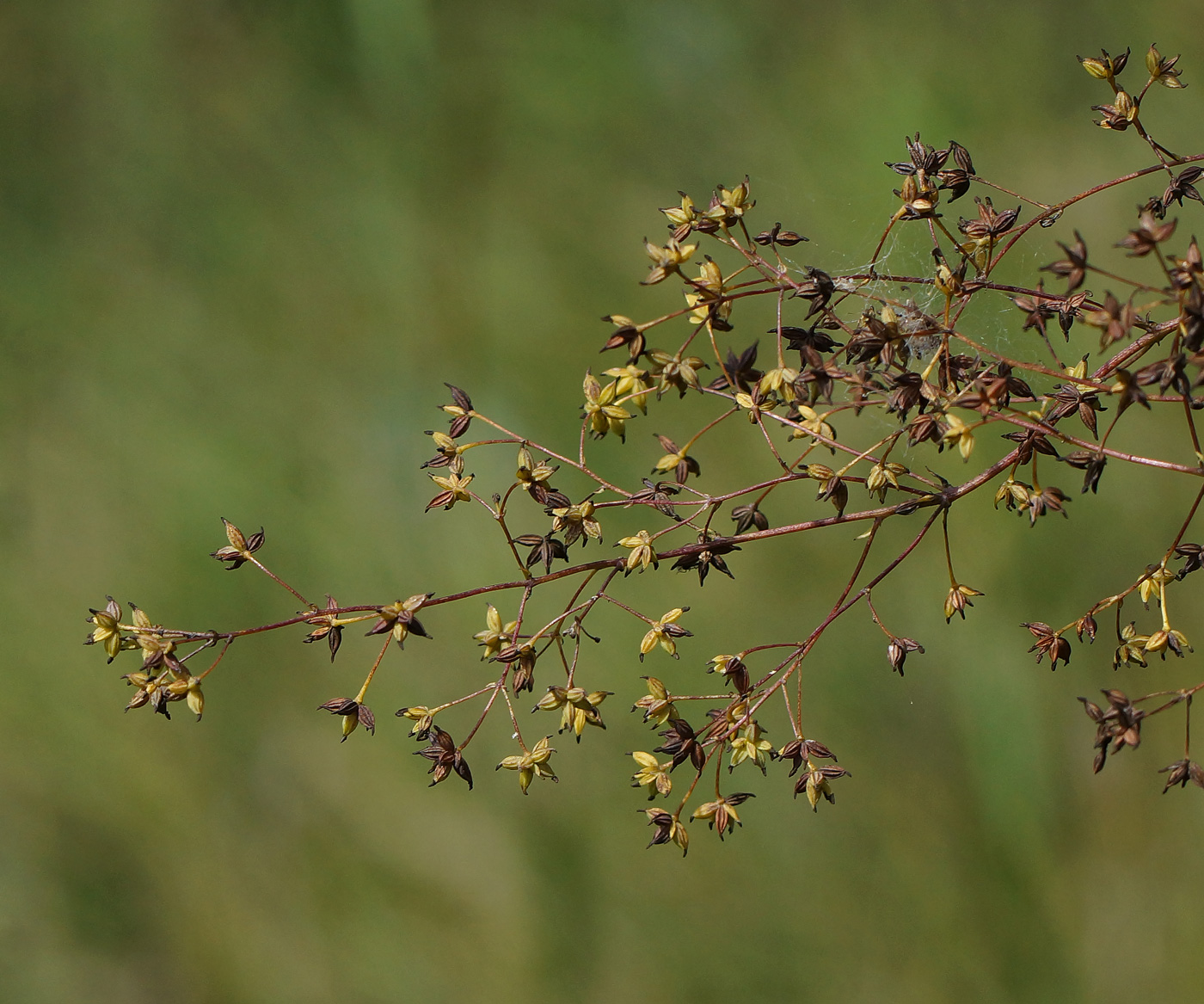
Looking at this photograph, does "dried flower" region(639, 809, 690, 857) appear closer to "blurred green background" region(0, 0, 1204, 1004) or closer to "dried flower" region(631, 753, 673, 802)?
"dried flower" region(631, 753, 673, 802)

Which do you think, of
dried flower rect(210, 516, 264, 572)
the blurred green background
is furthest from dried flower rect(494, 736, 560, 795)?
the blurred green background

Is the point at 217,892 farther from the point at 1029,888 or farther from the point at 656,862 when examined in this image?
the point at 1029,888

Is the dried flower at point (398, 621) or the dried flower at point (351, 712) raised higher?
the dried flower at point (398, 621)

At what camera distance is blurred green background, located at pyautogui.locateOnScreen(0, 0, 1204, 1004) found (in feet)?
3.11

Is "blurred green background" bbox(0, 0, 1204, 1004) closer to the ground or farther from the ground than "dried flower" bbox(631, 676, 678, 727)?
farther from the ground

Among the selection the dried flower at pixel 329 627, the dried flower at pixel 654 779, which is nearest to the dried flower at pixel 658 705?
the dried flower at pixel 654 779

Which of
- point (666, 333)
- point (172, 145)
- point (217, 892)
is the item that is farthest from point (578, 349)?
point (217, 892)

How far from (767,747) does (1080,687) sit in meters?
0.70

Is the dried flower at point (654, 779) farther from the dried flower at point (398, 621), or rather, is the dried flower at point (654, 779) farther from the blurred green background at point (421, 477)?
Result: the blurred green background at point (421, 477)

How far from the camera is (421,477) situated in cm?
102

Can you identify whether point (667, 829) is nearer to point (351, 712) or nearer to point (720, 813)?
point (720, 813)

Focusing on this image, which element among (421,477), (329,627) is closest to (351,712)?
(329,627)

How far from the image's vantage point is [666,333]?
3.35ft

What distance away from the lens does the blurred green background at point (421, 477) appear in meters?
0.95
